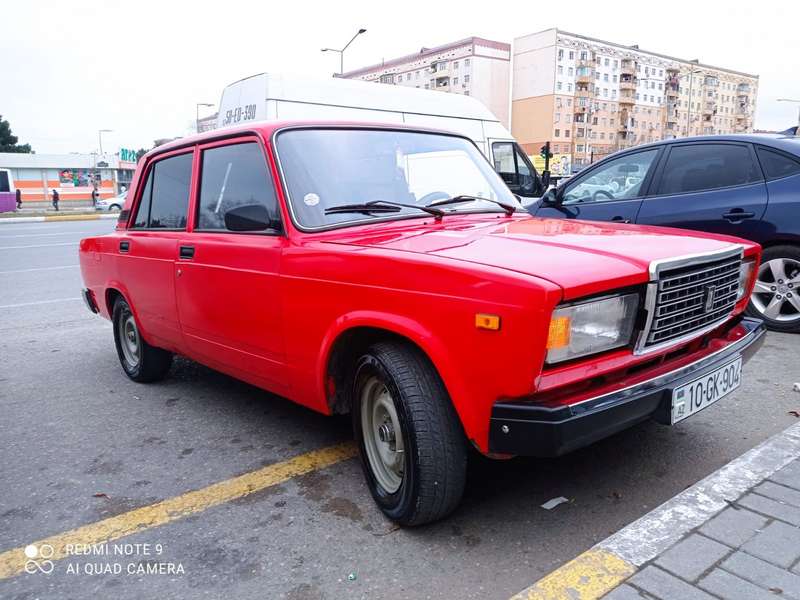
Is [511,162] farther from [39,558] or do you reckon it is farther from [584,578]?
[39,558]

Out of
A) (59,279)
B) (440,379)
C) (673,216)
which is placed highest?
(673,216)

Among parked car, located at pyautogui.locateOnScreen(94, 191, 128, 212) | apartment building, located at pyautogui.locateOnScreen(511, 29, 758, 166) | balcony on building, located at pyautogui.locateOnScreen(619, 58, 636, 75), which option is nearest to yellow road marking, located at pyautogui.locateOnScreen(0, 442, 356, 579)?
parked car, located at pyautogui.locateOnScreen(94, 191, 128, 212)

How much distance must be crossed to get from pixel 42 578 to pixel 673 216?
17.5 ft

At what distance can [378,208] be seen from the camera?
3244 millimetres

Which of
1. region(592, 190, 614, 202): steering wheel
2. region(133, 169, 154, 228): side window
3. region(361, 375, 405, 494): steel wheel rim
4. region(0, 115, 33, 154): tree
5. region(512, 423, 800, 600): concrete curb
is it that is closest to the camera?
region(512, 423, 800, 600): concrete curb

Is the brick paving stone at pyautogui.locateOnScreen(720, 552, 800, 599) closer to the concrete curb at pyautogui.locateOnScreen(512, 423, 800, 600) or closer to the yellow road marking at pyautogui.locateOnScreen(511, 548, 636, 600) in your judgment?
the concrete curb at pyautogui.locateOnScreen(512, 423, 800, 600)

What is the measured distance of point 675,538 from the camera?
95.7 inches

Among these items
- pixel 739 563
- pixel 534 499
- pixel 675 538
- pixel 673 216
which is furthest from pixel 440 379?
pixel 673 216

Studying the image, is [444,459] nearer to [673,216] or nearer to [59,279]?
[673,216]

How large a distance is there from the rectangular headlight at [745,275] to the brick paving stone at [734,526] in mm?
1092

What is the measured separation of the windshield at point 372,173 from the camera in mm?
3188

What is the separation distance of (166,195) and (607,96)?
9154cm

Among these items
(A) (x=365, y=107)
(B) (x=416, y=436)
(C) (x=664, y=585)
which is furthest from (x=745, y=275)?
(A) (x=365, y=107)

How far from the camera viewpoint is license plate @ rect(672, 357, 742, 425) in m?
2.49
